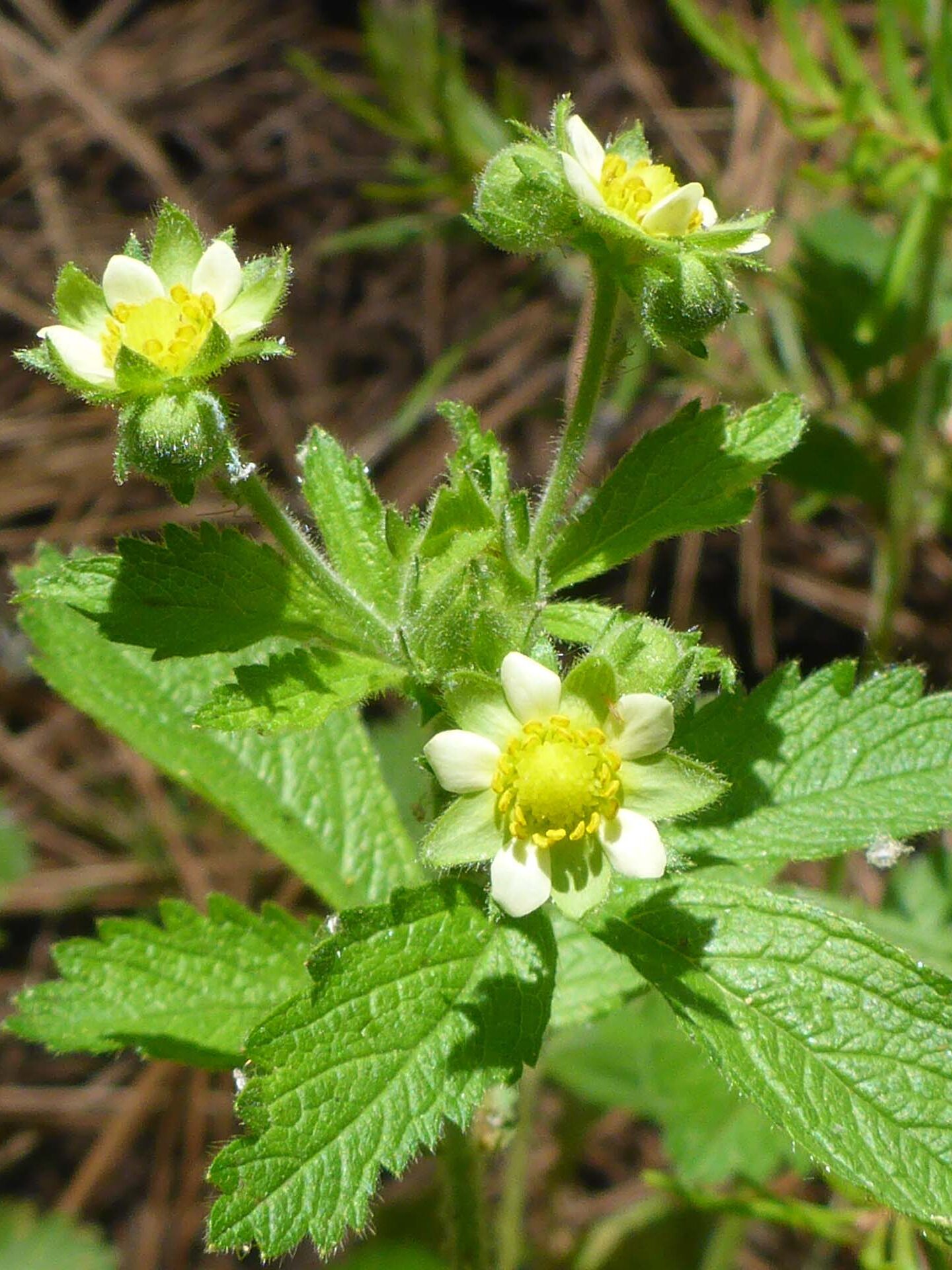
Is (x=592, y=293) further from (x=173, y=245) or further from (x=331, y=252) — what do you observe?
(x=331, y=252)

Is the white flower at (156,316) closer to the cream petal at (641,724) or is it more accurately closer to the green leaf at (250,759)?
the green leaf at (250,759)

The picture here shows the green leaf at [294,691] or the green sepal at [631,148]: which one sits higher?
the green sepal at [631,148]

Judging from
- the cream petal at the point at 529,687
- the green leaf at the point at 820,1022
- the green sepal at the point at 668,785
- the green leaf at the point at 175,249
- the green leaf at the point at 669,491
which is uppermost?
the green leaf at the point at 175,249

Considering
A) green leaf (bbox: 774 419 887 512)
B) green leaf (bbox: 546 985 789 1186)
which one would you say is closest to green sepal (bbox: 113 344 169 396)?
green leaf (bbox: 546 985 789 1186)

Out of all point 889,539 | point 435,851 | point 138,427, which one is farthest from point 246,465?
point 889,539

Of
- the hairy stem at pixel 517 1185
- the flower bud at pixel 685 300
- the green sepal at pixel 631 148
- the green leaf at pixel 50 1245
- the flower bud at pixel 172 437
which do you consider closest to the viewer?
the flower bud at pixel 172 437

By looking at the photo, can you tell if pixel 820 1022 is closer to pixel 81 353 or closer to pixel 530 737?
pixel 530 737

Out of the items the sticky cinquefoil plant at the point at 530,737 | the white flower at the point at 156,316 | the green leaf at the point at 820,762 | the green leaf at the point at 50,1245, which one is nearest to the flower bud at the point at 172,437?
the sticky cinquefoil plant at the point at 530,737

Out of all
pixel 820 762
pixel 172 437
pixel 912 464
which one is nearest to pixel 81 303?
pixel 172 437
